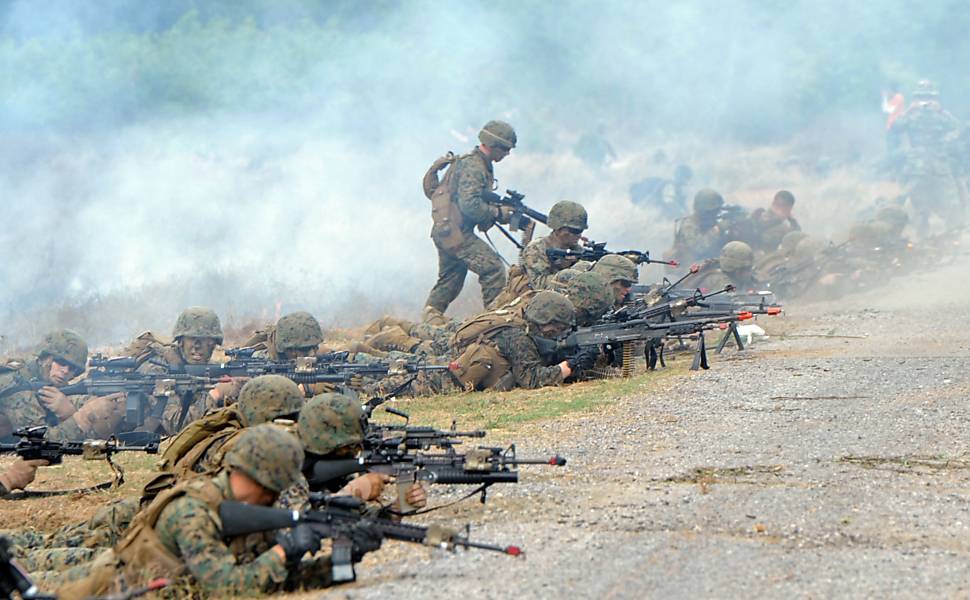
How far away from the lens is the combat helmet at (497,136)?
57.0ft

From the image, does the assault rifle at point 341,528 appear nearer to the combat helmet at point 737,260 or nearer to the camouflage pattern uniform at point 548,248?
the camouflage pattern uniform at point 548,248

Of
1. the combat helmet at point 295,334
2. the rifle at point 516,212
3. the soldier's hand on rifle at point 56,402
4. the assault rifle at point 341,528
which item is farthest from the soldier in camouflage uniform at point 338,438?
the rifle at point 516,212

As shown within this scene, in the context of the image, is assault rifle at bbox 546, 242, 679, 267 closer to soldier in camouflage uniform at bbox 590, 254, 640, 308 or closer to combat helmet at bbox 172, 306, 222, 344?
soldier in camouflage uniform at bbox 590, 254, 640, 308

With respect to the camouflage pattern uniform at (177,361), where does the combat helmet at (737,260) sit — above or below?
above

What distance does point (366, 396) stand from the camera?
12922 mm

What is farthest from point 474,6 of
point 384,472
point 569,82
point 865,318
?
point 384,472

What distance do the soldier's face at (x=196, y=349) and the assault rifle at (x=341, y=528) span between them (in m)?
6.63

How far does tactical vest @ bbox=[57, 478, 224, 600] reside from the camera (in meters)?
5.86

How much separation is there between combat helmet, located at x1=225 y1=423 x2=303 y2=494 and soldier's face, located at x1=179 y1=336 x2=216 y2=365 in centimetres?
669

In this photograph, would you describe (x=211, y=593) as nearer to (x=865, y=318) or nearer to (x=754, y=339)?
(x=754, y=339)

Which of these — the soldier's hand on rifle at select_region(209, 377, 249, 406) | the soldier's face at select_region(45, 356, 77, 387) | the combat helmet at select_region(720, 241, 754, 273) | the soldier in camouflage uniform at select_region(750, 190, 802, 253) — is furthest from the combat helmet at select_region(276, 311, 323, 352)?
the soldier in camouflage uniform at select_region(750, 190, 802, 253)

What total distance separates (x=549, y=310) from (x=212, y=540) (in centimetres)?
805

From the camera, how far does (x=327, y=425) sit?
7.04 metres

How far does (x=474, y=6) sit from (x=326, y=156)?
395 inches
